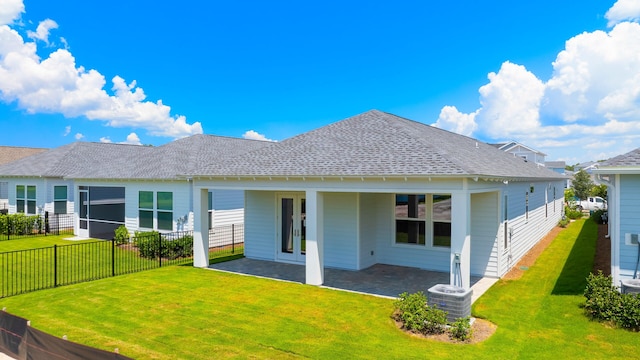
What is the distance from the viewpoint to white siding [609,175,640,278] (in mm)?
8875

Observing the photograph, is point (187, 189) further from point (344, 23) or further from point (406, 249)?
point (344, 23)

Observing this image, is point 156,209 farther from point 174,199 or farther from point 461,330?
point 461,330

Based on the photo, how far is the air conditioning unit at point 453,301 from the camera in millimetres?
7840

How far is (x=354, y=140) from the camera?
12680 mm

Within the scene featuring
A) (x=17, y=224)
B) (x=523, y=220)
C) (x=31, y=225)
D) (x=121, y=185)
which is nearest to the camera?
(x=523, y=220)

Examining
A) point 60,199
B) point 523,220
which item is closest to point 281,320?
point 523,220

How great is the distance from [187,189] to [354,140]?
859 cm

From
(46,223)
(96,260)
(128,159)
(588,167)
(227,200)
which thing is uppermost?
(128,159)

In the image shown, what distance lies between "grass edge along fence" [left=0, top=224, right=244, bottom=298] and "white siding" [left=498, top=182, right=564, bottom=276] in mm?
10263

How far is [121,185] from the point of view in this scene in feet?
64.6

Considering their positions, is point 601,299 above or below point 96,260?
above

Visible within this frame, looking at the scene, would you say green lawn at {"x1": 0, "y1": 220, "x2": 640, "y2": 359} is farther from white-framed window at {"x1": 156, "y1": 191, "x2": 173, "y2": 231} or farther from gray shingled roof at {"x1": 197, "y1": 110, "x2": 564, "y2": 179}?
white-framed window at {"x1": 156, "y1": 191, "x2": 173, "y2": 231}

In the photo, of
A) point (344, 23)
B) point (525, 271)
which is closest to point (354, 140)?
point (525, 271)

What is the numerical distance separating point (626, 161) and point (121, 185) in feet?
66.2
